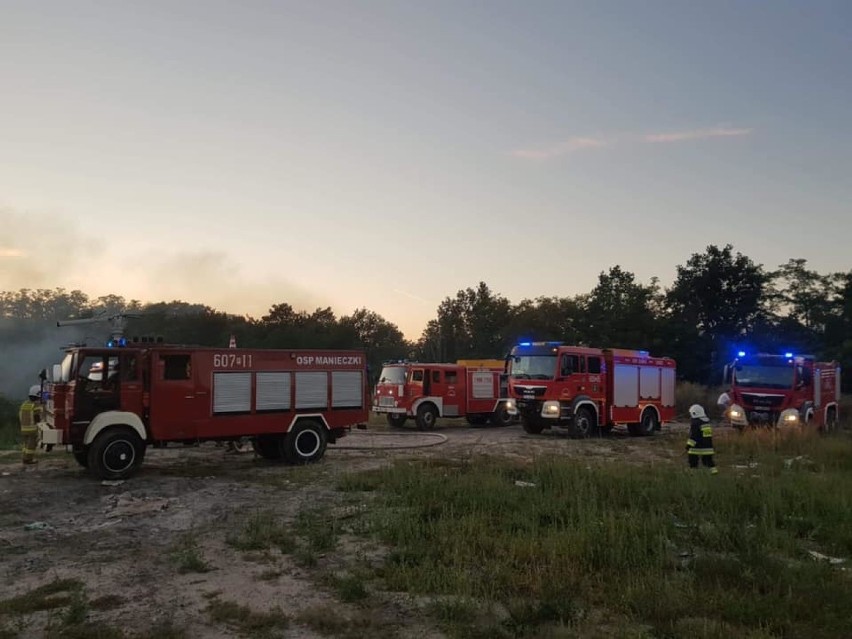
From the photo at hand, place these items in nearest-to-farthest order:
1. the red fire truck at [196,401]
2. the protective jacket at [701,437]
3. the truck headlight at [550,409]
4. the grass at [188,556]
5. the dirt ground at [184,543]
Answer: the dirt ground at [184,543]
the grass at [188,556]
the red fire truck at [196,401]
the protective jacket at [701,437]
the truck headlight at [550,409]

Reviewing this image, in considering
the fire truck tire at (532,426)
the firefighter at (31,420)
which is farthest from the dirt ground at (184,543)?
the fire truck tire at (532,426)

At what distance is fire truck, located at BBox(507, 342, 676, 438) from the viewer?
20953 mm

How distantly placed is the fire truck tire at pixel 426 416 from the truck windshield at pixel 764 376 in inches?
411

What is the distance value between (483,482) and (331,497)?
2496mm

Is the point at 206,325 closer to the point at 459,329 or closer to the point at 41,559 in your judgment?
the point at 459,329

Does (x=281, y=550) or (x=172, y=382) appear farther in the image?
(x=172, y=382)

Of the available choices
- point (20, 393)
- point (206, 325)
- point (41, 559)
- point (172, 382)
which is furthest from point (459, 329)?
point (41, 559)

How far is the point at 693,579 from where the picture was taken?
6.42 metres

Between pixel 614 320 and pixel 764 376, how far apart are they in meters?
30.7

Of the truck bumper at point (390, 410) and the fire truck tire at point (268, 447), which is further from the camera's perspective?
the truck bumper at point (390, 410)

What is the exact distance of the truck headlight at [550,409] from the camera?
67.7ft

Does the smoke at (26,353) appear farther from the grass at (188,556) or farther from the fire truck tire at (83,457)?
the grass at (188,556)

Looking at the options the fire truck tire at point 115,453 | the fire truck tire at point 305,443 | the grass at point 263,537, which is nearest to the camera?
the grass at point 263,537

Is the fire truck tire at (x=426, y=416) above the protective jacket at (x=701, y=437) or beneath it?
beneath
